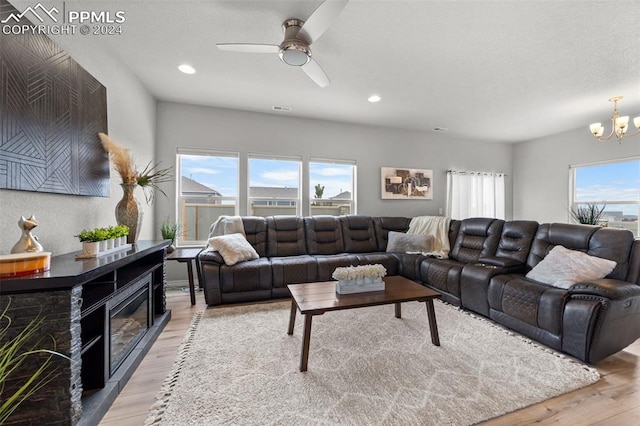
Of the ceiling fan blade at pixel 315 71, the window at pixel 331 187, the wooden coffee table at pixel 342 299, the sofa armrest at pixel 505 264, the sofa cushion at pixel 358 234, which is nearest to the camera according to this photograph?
the wooden coffee table at pixel 342 299

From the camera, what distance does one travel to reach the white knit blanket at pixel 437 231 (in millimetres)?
3691

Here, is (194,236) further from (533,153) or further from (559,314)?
(533,153)

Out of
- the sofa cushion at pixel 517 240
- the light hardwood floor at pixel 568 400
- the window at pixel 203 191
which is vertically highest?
the window at pixel 203 191

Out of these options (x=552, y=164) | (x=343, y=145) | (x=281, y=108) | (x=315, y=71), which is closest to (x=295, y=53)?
(x=315, y=71)

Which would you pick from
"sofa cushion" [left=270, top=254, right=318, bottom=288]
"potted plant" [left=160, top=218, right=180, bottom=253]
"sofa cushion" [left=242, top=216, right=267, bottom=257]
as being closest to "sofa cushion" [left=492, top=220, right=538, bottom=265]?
"sofa cushion" [left=270, top=254, right=318, bottom=288]

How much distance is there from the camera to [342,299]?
78.2 inches

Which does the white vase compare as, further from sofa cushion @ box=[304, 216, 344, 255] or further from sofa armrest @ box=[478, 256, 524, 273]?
sofa armrest @ box=[478, 256, 524, 273]

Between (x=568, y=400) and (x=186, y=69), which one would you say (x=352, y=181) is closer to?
(x=186, y=69)

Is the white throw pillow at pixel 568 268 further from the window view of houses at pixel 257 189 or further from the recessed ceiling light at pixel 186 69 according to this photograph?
the recessed ceiling light at pixel 186 69

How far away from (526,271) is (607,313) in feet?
3.12

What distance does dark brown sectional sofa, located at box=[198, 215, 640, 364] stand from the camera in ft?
6.16

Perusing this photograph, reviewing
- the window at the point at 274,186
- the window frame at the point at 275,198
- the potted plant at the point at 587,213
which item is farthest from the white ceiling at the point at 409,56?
the potted plant at the point at 587,213

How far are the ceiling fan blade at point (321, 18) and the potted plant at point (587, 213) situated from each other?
5.15 metres

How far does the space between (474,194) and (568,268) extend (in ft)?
11.9
